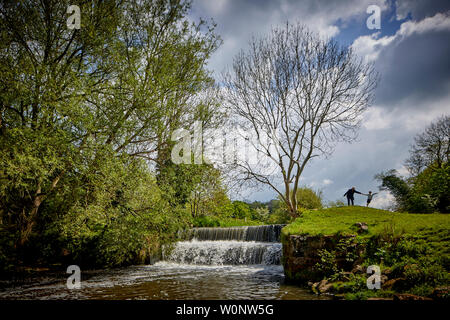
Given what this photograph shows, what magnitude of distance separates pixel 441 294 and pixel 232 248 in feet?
30.3

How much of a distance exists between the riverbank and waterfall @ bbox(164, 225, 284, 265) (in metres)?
3.88

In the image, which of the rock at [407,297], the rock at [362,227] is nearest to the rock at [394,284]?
the rock at [407,297]

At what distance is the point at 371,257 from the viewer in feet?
21.7

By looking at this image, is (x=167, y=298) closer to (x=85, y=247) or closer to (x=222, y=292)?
(x=222, y=292)

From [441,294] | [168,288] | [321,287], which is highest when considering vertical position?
[441,294]

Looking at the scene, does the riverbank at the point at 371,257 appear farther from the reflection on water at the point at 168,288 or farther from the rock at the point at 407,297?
the reflection on water at the point at 168,288

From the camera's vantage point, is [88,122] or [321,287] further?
[88,122]

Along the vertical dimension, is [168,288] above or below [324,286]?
below

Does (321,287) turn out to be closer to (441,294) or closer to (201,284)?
(441,294)

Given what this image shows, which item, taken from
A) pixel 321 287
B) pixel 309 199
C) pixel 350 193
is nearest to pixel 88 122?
pixel 321 287

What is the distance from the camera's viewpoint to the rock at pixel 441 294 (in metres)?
4.37

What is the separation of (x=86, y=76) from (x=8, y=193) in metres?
4.88
